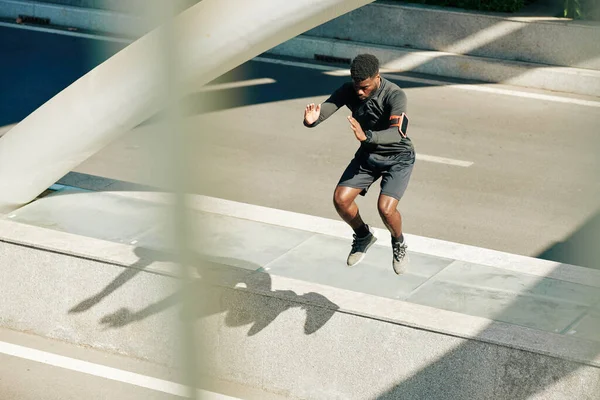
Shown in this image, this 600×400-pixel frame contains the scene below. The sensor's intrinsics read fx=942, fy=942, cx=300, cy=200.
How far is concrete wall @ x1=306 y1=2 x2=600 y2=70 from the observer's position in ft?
42.7

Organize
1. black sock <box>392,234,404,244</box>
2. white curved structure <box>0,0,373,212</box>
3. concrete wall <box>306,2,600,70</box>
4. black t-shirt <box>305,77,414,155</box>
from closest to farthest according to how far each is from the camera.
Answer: white curved structure <box>0,0,373,212</box>
black t-shirt <box>305,77,414,155</box>
black sock <box>392,234,404,244</box>
concrete wall <box>306,2,600,70</box>

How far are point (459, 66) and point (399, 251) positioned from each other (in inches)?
324

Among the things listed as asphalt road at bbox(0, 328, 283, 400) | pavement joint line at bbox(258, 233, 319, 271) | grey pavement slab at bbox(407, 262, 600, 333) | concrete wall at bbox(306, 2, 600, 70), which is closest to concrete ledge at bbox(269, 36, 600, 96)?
concrete wall at bbox(306, 2, 600, 70)

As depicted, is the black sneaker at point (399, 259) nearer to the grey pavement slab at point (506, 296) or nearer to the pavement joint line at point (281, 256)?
the grey pavement slab at point (506, 296)

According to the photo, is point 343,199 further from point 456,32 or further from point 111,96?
point 456,32

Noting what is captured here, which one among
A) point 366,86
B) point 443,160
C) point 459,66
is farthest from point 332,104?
point 459,66

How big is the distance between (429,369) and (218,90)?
432cm

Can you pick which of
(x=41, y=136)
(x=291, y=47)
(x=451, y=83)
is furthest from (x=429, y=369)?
(x=291, y=47)

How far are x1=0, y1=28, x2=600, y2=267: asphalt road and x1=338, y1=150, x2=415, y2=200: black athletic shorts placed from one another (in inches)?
29.9

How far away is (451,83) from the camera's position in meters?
13.2

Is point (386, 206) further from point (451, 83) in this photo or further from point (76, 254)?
point (451, 83)

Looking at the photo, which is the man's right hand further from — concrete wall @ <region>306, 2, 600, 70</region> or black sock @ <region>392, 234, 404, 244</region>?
concrete wall @ <region>306, 2, 600, 70</region>

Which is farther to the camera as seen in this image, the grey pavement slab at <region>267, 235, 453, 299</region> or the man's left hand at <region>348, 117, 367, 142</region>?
the grey pavement slab at <region>267, 235, 453, 299</region>

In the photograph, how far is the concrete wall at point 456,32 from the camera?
Answer: 13008mm
